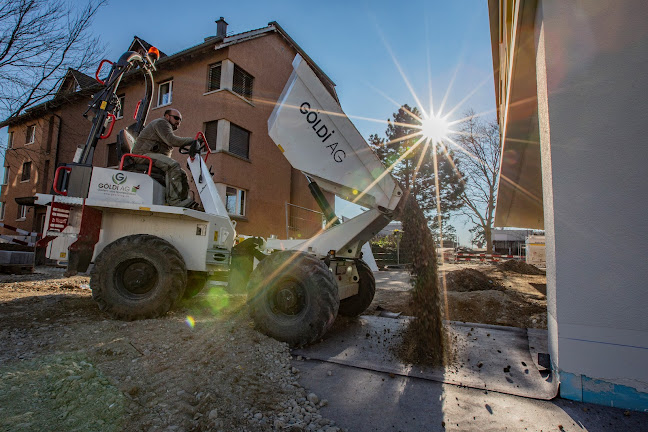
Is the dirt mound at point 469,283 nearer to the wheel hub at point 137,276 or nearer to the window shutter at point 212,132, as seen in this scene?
the wheel hub at point 137,276

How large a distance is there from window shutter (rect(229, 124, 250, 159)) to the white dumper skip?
9.39 metres

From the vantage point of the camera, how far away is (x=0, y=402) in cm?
222

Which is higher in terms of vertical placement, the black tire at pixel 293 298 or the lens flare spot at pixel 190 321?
the black tire at pixel 293 298

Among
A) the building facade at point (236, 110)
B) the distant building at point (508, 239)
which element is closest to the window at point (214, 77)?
the building facade at point (236, 110)

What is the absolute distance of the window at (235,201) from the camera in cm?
1341

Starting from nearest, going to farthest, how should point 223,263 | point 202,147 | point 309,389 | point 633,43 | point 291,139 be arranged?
point 633,43 → point 309,389 → point 291,139 → point 223,263 → point 202,147

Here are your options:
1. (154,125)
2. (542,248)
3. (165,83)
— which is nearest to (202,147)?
(154,125)

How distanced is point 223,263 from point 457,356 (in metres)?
3.23

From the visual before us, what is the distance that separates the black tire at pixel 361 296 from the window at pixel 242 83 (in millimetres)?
11798

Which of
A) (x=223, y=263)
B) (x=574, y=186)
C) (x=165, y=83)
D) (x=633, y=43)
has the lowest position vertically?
(x=223, y=263)

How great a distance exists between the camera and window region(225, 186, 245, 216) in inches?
528

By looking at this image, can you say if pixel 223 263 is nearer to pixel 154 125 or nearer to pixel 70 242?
pixel 70 242

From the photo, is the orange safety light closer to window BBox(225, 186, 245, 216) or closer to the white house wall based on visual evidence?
the white house wall

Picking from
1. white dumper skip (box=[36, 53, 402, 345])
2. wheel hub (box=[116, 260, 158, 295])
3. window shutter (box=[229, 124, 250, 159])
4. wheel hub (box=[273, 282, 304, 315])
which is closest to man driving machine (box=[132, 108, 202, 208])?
white dumper skip (box=[36, 53, 402, 345])
